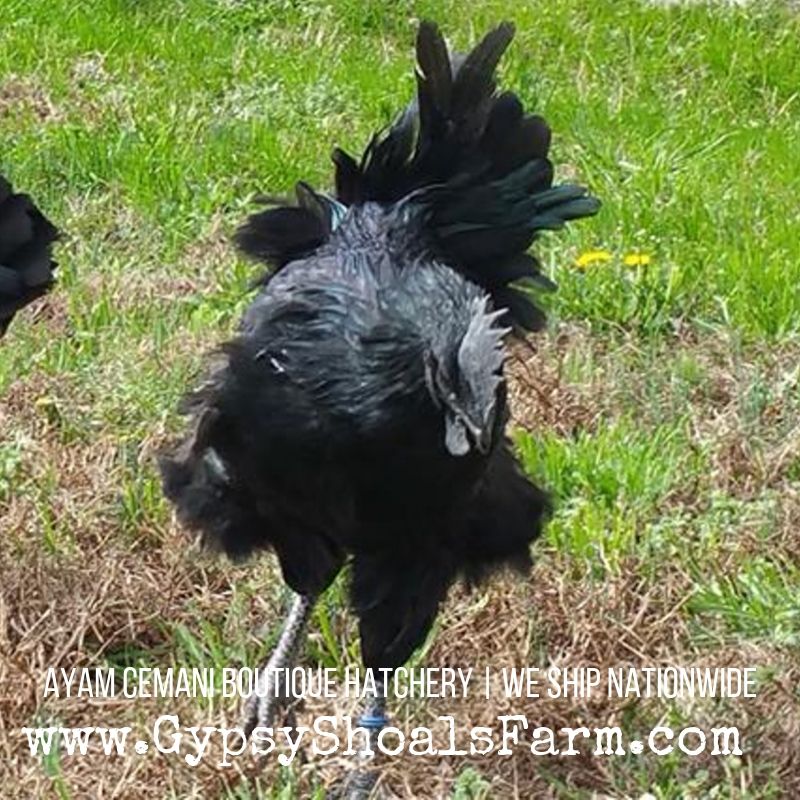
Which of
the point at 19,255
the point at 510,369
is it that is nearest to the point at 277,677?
the point at 19,255

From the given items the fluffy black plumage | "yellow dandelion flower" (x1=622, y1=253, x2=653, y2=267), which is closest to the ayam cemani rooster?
the fluffy black plumage

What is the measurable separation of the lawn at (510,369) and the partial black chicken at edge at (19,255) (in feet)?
2.33

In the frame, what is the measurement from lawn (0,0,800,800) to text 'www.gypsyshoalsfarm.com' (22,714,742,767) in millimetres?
32

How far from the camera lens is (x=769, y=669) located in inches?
165

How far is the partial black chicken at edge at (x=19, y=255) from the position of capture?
4172 millimetres

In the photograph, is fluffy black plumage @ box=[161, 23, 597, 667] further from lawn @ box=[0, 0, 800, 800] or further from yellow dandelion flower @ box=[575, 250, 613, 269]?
yellow dandelion flower @ box=[575, 250, 613, 269]

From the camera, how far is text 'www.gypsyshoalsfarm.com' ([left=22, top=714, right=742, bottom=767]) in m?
3.99

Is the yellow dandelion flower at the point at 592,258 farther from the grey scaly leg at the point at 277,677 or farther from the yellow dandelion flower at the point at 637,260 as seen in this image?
the grey scaly leg at the point at 277,677

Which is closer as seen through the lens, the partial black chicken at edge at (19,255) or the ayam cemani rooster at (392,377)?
the ayam cemani rooster at (392,377)

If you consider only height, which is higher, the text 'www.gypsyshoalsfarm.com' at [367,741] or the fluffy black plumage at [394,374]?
the fluffy black plumage at [394,374]

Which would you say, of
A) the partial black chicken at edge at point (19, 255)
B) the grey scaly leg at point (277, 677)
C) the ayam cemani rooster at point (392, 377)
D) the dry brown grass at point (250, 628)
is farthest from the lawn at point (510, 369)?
the partial black chicken at edge at point (19, 255)

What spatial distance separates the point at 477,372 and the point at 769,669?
1264 millimetres

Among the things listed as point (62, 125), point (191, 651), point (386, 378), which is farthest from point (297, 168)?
point (386, 378)

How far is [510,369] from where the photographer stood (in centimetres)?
536
